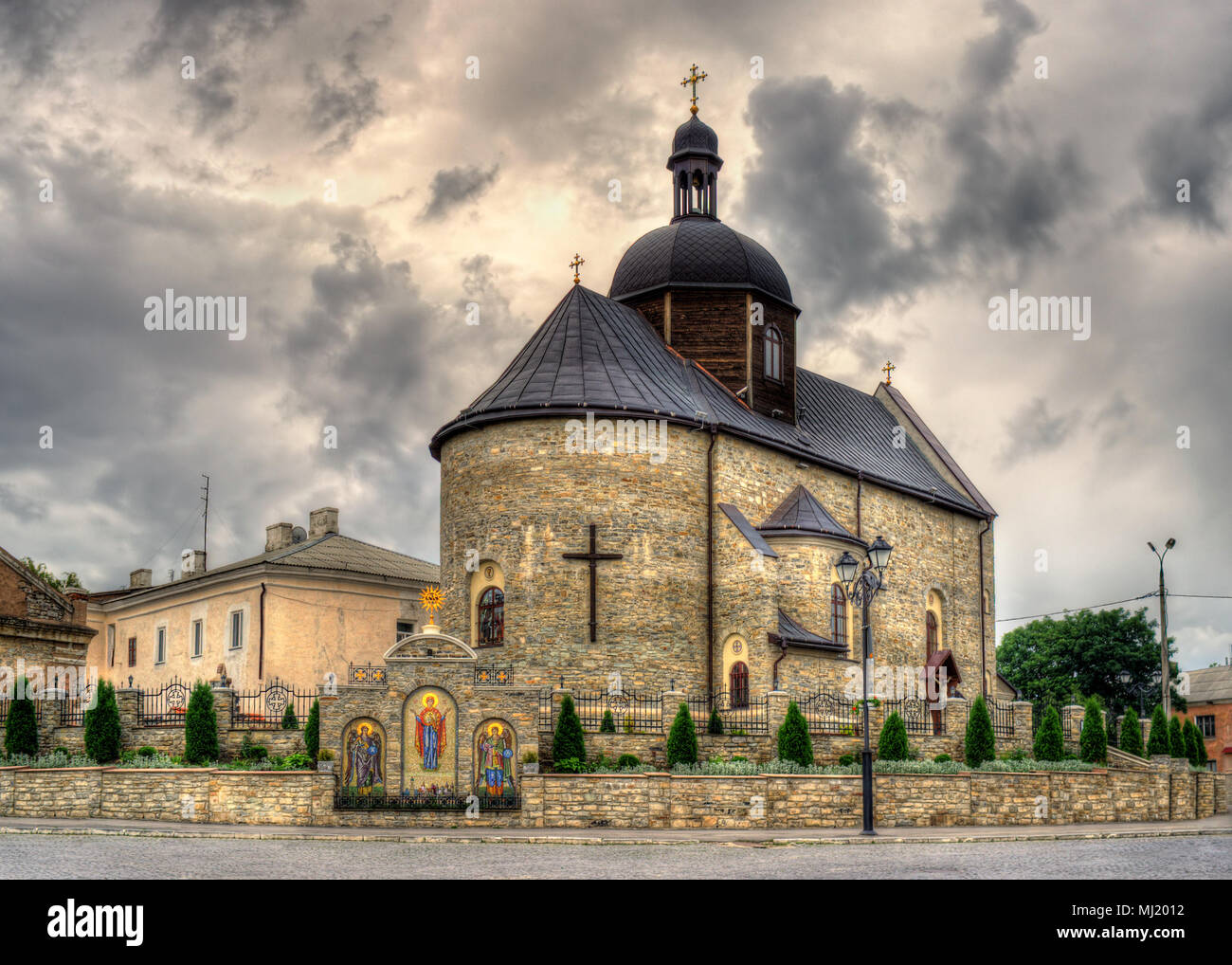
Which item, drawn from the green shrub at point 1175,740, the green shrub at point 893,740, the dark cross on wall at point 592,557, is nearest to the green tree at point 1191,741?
the green shrub at point 1175,740

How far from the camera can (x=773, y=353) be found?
1564 inches

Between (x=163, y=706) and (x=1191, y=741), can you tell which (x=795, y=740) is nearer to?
(x=163, y=706)

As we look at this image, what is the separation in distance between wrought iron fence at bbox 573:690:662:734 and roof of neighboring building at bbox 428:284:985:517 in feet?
21.9

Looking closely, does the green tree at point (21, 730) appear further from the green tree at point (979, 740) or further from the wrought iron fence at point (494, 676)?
the green tree at point (979, 740)

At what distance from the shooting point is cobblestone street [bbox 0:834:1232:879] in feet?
52.6

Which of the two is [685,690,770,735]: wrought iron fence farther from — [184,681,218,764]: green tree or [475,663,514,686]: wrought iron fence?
[184,681,218,764]: green tree

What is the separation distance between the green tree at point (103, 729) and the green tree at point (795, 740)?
1302 cm

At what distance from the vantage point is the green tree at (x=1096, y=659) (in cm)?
6266

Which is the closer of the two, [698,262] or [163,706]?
[163,706]

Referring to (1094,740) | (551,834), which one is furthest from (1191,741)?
(551,834)

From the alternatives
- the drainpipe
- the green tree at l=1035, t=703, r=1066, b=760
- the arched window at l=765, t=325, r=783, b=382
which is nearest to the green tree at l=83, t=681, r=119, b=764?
the drainpipe

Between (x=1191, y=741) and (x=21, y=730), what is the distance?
28.4 m

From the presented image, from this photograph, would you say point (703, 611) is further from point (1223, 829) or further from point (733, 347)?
point (1223, 829)
